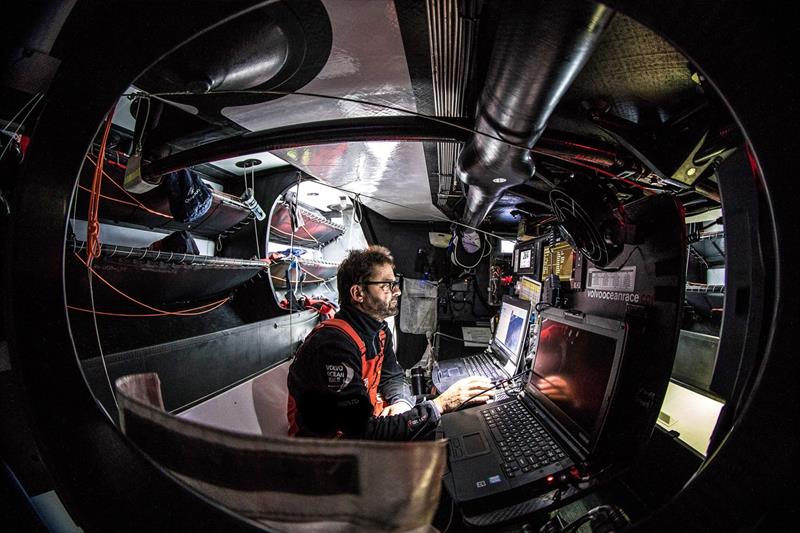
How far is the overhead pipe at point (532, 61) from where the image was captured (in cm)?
55

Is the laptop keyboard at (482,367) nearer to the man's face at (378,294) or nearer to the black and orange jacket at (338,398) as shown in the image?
the black and orange jacket at (338,398)

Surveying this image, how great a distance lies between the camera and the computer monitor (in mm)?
964

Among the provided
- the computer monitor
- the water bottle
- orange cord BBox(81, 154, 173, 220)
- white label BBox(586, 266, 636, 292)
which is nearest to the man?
the computer monitor

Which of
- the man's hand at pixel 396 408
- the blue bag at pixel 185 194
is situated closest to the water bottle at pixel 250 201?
the blue bag at pixel 185 194

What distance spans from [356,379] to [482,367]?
50.2 inches

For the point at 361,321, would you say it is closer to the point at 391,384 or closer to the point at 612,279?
the point at 391,384

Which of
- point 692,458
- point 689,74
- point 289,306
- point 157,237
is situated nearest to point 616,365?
point 692,458

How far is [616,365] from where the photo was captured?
0.94 m

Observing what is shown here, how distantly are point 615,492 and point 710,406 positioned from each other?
1012 millimetres

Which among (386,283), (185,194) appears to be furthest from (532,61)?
(185,194)

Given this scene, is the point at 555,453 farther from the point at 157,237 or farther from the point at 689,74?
the point at 157,237

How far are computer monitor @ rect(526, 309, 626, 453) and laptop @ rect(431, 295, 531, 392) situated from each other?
1.48 ft

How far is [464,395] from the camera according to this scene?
1.53 meters

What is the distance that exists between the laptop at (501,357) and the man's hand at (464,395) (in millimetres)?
427
